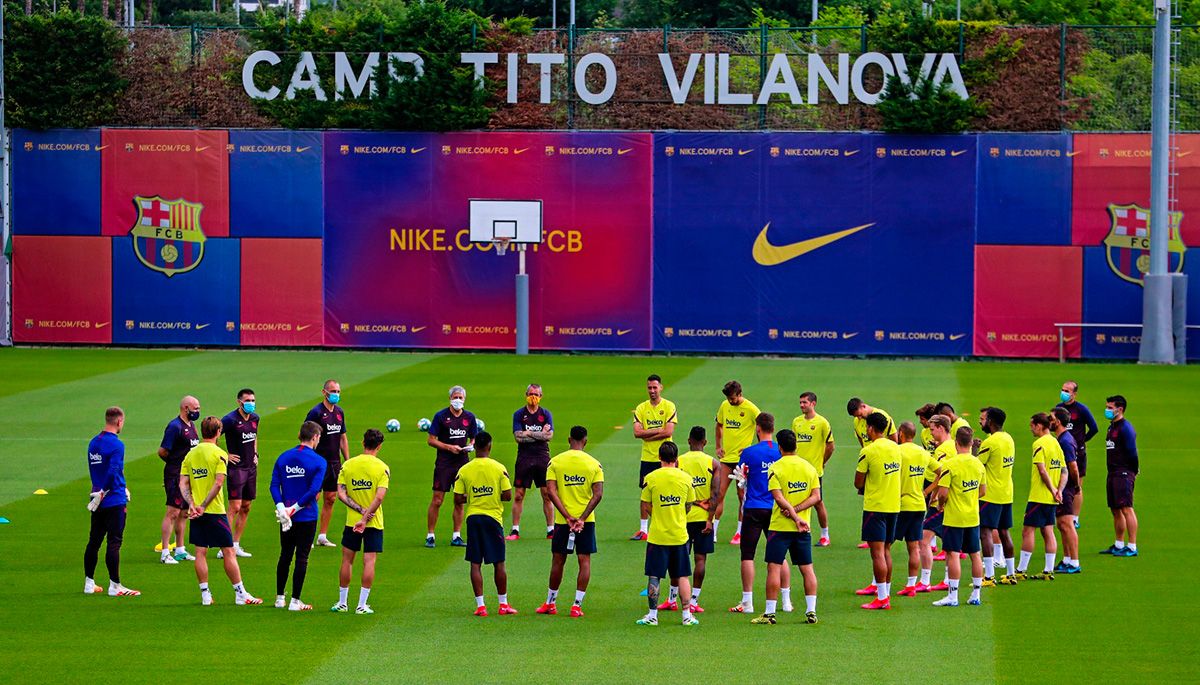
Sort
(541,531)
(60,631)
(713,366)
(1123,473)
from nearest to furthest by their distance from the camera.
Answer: (60,631)
(1123,473)
(541,531)
(713,366)

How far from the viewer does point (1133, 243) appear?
42.6m

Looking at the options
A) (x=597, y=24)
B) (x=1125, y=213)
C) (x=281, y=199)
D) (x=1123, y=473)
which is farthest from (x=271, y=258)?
(x=597, y=24)

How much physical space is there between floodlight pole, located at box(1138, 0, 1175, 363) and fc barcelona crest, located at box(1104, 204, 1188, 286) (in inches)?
18.8

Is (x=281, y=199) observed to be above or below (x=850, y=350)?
above

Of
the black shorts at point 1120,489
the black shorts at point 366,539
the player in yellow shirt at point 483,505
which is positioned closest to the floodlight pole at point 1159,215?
the black shorts at point 1120,489

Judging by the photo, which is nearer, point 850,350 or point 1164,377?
point 1164,377

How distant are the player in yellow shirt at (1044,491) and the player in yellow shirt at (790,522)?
3190 mm

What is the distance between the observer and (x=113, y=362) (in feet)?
138

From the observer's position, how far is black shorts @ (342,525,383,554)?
55.1 ft

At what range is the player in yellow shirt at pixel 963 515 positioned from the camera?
17562 millimetres

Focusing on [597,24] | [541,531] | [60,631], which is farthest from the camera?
[597,24]

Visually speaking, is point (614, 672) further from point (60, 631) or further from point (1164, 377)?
point (1164, 377)

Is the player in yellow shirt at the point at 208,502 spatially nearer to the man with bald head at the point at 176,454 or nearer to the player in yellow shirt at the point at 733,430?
the man with bald head at the point at 176,454

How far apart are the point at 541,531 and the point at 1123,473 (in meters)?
7.25
